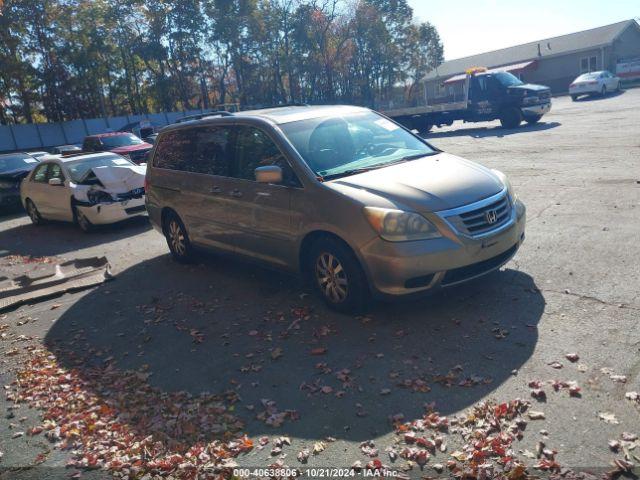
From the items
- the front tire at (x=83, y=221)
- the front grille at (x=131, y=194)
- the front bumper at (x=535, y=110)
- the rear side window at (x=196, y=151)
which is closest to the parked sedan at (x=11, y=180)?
the front tire at (x=83, y=221)

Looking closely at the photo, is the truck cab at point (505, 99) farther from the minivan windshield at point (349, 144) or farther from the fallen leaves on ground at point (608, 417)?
the fallen leaves on ground at point (608, 417)

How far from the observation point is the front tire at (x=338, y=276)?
509 cm

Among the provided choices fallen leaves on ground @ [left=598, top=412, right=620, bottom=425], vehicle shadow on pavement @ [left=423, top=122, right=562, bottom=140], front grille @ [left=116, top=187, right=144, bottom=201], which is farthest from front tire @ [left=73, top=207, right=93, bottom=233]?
vehicle shadow on pavement @ [left=423, top=122, right=562, bottom=140]

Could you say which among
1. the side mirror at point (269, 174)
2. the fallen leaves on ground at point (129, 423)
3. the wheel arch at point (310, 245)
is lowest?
the fallen leaves on ground at point (129, 423)

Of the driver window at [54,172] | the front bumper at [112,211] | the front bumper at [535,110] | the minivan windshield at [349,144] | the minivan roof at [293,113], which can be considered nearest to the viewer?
the minivan windshield at [349,144]

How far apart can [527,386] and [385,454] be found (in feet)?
3.87

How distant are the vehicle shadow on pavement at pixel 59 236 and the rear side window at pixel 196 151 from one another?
11.2ft

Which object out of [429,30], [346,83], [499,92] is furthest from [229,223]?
[429,30]

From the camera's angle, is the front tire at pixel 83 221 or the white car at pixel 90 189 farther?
the front tire at pixel 83 221

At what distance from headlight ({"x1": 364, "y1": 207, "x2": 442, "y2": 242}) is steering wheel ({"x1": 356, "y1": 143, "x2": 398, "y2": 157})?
1317 millimetres

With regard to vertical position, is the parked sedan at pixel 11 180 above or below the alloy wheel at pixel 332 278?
above

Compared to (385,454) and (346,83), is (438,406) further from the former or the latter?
(346,83)

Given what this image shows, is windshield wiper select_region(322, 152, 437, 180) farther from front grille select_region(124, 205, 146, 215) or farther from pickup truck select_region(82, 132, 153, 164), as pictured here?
pickup truck select_region(82, 132, 153, 164)

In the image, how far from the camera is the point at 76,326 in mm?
6227
